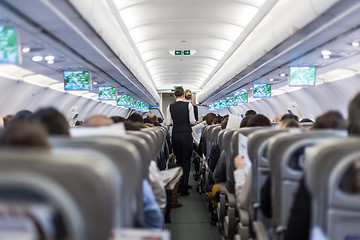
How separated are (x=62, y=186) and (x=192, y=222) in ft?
18.7

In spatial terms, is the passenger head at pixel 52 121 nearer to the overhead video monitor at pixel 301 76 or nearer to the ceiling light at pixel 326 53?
the ceiling light at pixel 326 53

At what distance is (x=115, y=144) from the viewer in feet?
6.28

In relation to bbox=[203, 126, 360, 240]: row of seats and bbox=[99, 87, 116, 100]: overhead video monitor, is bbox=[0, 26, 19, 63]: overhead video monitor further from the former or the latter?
bbox=[99, 87, 116, 100]: overhead video monitor

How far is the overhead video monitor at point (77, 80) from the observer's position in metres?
10.4

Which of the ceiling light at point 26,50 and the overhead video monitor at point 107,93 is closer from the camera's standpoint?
the ceiling light at point 26,50

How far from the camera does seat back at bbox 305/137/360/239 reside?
5.37 feet

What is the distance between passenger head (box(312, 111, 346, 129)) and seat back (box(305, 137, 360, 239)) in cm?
126

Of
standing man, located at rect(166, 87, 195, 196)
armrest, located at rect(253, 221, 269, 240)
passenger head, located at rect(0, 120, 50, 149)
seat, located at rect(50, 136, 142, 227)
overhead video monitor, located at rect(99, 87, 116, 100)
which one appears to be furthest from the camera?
overhead video monitor, located at rect(99, 87, 116, 100)

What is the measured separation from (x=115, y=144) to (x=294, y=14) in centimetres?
473

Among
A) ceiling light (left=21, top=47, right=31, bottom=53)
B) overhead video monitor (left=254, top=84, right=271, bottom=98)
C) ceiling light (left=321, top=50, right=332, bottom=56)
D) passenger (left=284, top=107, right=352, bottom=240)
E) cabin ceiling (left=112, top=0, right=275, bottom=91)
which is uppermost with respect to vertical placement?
cabin ceiling (left=112, top=0, right=275, bottom=91)

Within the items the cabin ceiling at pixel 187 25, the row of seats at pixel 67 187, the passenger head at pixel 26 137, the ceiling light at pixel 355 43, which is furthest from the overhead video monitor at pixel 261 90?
the row of seats at pixel 67 187

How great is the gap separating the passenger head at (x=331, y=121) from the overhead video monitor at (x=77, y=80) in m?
8.19

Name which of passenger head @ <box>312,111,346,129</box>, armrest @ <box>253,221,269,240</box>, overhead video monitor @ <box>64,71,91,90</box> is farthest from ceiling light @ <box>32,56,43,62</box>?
passenger head @ <box>312,111,346,129</box>

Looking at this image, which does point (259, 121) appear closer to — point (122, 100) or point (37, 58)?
point (37, 58)
